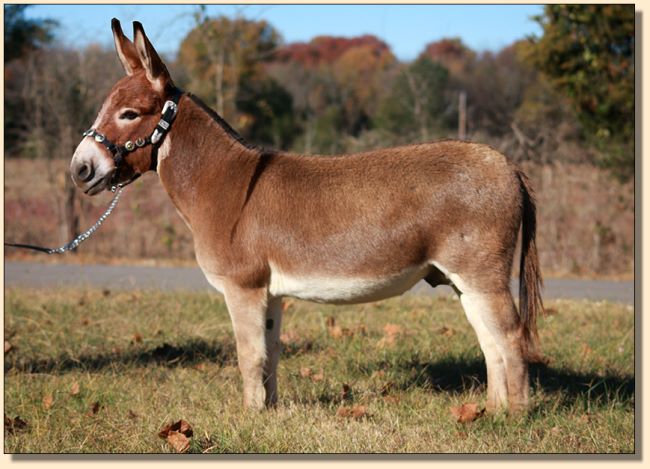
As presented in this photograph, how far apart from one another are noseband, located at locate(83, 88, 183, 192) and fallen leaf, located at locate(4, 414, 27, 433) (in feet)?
5.36

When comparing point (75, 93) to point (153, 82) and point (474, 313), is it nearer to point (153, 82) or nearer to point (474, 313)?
point (153, 82)

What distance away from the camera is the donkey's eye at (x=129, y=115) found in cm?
492

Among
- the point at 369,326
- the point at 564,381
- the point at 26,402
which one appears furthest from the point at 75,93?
the point at 564,381

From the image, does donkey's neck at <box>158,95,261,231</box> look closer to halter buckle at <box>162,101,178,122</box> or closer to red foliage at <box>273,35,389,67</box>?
halter buckle at <box>162,101,178,122</box>

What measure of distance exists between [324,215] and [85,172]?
1.54 m

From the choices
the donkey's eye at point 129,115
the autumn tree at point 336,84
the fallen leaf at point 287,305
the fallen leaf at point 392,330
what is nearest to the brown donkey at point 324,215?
the donkey's eye at point 129,115

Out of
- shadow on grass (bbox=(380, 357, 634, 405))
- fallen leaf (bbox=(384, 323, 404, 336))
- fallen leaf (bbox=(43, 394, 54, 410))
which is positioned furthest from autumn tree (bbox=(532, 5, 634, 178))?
fallen leaf (bbox=(43, 394, 54, 410))

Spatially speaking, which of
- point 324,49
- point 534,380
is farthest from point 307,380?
point 324,49

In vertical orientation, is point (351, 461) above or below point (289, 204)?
below

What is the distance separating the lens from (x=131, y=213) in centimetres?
1451

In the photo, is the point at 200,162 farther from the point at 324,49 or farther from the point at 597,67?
→ the point at 324,49

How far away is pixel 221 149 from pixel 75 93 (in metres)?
10.4

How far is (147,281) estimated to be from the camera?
11.3 metres

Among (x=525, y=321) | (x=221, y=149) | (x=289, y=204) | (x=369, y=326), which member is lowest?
(x=369, y=326)
